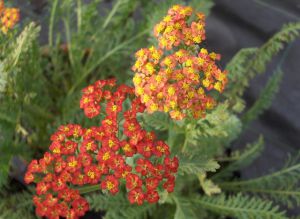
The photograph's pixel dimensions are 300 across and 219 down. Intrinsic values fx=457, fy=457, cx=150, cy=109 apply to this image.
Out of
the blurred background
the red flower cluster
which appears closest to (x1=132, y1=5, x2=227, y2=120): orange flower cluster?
the red flower cluster

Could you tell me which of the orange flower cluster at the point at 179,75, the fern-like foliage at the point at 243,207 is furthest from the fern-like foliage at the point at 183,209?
the orange flower cluster at the point at 179,75

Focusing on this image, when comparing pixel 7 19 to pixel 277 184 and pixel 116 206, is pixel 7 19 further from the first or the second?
pixel 277 184

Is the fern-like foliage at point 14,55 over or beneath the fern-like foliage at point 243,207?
over

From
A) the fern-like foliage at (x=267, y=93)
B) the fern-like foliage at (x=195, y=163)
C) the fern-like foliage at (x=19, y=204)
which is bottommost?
the fern-like foliage at (x=19, y=204)

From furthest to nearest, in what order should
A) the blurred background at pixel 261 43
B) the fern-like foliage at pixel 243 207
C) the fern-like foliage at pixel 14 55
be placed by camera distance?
the blurred background at pixel 261 43 → the fern-like foliage at pixel 243 207 → the fern-like foliage at pixel 14 55

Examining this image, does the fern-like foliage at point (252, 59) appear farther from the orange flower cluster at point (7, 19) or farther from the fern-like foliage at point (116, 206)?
the orange flower cluster at point (7, 19)

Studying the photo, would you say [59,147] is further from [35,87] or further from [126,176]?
[35,87]

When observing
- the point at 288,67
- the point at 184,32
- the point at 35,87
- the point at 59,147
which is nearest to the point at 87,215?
the point at 35,87
